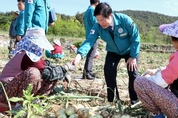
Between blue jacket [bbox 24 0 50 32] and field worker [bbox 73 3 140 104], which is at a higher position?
blue jacket [bbox 24 0 50 32]

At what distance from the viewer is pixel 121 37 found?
3.87m

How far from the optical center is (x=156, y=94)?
2.88 meters

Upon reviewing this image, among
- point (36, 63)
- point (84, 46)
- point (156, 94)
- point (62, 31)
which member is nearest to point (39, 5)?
point (84, 46)

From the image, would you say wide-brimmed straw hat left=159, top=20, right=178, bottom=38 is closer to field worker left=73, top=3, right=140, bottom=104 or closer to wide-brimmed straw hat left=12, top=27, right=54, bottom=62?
field worker left=73, top=3, right=140, bottom=104

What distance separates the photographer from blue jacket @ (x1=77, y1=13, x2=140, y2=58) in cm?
378

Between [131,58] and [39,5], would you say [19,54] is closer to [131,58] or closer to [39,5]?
[131,58]

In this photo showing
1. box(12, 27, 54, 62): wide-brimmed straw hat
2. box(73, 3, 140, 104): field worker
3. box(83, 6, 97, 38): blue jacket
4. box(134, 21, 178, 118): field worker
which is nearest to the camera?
box(134, 21, 178, 118): field worker

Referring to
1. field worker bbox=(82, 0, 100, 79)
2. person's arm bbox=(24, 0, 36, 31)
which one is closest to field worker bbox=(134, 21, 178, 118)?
person's arm bbox=(24, 0, 36, 31)

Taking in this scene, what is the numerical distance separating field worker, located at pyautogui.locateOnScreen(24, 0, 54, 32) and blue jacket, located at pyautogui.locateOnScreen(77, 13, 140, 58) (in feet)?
3.90

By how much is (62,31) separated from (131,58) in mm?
27684

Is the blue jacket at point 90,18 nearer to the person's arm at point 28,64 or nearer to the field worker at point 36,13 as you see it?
the field worker at point 36,13

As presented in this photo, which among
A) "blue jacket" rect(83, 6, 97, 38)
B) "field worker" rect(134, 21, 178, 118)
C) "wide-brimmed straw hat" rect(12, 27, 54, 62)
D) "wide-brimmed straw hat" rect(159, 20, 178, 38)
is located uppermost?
"blue jacket" rect(83, 6, 97, 38)

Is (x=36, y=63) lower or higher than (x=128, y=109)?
higher

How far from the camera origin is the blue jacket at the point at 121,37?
12.4 feet
